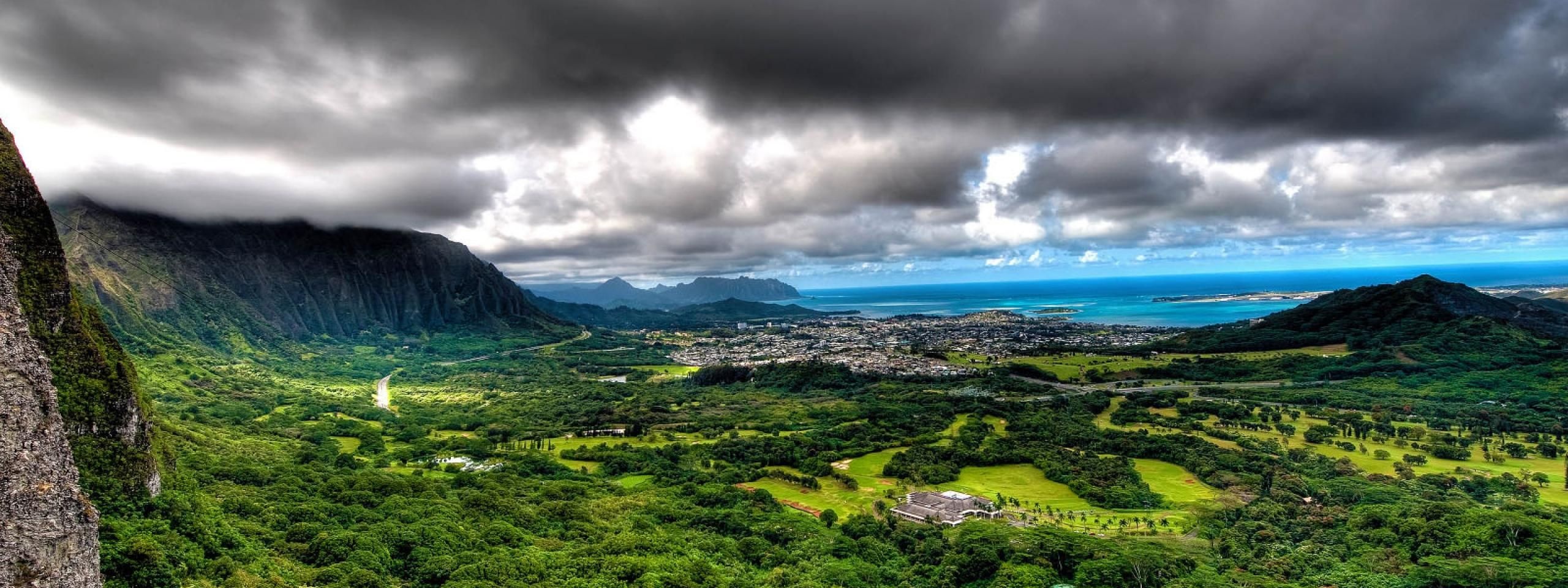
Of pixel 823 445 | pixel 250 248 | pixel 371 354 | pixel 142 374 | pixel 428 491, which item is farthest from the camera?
pixel 250 248

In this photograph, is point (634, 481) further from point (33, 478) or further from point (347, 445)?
point (33, 478)

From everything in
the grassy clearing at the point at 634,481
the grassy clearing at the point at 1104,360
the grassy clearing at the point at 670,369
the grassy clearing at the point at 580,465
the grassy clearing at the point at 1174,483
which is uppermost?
the grassy clearing at the point at 1104,360

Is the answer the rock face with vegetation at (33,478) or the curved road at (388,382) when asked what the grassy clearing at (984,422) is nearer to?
the rock face with vegetation at (33,478)

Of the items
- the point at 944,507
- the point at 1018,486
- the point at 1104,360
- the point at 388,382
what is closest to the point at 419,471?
the point at 944,507

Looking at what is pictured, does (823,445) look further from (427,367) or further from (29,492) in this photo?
(427,367)

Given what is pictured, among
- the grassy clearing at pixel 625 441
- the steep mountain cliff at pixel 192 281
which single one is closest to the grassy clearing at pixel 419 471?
Answer: the grassy clearing at pixel 625 441

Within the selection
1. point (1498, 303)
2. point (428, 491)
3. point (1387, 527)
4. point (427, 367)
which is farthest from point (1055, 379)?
point (427, 367)

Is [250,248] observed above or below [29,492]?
above
